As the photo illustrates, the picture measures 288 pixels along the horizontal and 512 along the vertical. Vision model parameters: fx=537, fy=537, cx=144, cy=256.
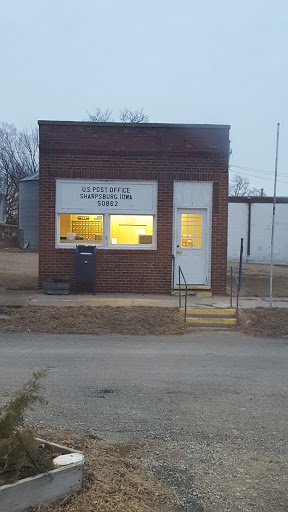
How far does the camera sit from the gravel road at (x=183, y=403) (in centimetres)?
430

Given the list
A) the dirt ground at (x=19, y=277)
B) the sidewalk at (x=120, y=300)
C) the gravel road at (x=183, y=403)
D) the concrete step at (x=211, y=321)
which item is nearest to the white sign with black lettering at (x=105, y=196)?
the sidewalk at (x=120, y=300)

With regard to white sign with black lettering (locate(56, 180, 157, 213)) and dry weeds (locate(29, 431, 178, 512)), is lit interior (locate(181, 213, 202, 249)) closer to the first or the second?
white sign with black lettering (locate(56, 180, 157, 213))

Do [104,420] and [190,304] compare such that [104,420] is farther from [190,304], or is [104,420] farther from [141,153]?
[141,153]

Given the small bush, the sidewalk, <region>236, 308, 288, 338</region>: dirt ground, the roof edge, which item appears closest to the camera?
the small bush

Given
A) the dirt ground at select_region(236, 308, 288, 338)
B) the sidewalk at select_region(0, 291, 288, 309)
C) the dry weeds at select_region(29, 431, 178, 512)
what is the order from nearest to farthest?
the dry weeds at select_region(29, 431, 178, 512), the dirt ground at select_region(236, 308, 288, 338), the sidewalk at select_region(0, 291, 288, 309)

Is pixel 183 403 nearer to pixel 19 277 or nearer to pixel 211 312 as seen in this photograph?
pixel 211 312

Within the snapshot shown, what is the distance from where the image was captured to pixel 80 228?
15.2 metres

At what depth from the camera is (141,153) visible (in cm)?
1484

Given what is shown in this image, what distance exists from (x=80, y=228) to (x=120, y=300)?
9.19 ft

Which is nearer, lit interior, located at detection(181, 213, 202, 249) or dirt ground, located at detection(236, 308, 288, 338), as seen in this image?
dirt ground, located at detection(236, 308, 288, 338)

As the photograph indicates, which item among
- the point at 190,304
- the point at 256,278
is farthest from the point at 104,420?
the point at 256,278

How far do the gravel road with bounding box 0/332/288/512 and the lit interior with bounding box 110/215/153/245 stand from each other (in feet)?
16.5

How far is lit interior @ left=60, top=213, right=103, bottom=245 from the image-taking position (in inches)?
597

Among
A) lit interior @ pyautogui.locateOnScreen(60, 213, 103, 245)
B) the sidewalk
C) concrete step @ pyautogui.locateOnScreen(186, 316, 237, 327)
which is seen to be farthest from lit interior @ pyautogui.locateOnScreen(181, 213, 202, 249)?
concrete step @ pyautogui.locateOnScreen(186, 316, 237, 327)
